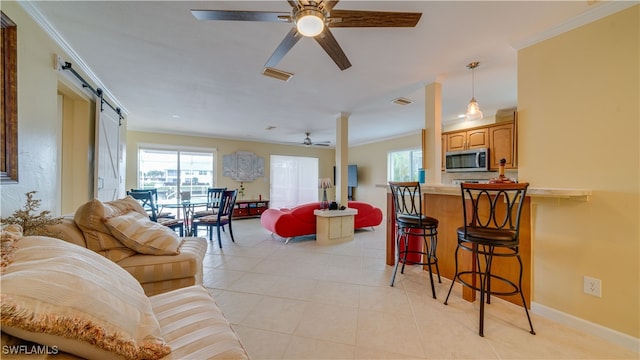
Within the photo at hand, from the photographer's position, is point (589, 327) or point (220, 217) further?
point (220, 217)

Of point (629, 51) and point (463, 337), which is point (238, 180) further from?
point (629, 51)

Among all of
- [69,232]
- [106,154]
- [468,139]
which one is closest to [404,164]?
[468,139]

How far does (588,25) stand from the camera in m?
1.84

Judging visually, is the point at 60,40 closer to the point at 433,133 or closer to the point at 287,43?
the point at 287,43

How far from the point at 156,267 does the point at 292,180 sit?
653cm

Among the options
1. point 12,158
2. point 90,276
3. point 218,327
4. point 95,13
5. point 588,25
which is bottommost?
point 218,327

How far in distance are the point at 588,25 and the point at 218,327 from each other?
316cm

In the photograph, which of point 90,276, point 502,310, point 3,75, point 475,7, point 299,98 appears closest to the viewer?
point 90,276

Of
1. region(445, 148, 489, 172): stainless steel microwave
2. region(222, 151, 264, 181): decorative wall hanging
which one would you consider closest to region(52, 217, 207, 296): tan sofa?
region(445, 148, 489, 172): stainless steel microwave

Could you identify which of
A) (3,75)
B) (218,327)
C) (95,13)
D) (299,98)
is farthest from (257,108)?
(218,327)

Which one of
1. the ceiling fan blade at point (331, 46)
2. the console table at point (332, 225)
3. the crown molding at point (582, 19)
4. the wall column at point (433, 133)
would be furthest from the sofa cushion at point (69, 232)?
the crown molding at point (582, 19)

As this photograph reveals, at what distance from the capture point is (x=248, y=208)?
7012 mm

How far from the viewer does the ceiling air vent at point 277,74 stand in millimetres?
2791

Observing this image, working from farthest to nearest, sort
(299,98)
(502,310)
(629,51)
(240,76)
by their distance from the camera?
(299,98) → (240,76) → (502,310) → (629,51)
